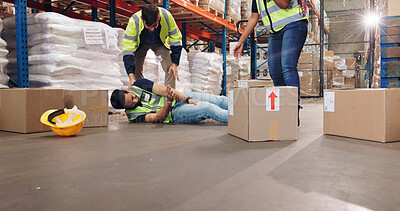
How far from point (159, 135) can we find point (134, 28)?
1.55 metres

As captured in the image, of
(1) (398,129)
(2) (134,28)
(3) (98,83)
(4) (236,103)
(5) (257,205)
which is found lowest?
(5) (257,205)

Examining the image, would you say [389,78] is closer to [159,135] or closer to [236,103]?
[236,103]

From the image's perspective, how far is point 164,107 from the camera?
341cm

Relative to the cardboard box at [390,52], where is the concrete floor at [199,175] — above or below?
below

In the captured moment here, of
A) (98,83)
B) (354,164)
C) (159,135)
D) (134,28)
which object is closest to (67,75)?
(98,83)

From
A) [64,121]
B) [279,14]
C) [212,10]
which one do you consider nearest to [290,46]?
[279,14]

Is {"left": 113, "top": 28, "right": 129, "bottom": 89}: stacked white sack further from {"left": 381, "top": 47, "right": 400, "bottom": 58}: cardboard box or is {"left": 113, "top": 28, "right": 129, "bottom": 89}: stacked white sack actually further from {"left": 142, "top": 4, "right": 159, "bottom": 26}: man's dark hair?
{"left": 381, "top": 47, "right": 400, "bottom": 58}: cardboard box

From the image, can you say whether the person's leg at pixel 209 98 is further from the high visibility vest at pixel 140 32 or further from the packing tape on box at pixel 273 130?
the packing tape on box at pixel 273 130

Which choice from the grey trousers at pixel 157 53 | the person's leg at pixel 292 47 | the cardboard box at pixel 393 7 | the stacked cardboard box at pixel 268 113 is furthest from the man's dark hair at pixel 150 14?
the cardboard box at pixel 393 7

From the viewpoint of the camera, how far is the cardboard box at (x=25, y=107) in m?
2.70

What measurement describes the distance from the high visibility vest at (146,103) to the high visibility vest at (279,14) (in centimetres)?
129

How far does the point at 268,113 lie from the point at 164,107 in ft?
4.81

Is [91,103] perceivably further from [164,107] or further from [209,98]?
[209,98]

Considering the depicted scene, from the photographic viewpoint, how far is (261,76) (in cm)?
941
